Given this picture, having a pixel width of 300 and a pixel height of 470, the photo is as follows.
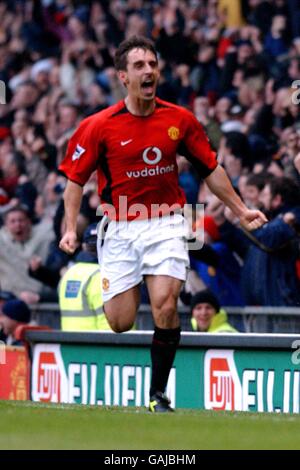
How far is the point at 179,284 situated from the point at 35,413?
1.46 metres

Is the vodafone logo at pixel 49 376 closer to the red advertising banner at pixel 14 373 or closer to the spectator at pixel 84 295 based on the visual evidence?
the red advertising banner at pixel 14 373

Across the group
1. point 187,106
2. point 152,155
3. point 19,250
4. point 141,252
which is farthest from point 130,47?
point 187,106

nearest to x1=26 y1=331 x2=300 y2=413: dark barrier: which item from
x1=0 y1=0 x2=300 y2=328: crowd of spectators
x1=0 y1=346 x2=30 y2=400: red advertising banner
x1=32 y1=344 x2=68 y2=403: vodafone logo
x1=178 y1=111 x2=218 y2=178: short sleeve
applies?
x1=32 y1=344 x2=68 y2=403: vodafone logo

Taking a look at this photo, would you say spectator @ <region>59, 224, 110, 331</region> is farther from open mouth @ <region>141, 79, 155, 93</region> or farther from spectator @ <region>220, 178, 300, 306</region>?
open mouth @ <region>141, 79, 155, 93</region>

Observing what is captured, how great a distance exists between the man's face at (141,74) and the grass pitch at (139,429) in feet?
7.33

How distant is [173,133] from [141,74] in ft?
1.56

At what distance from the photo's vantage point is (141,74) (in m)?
10.9

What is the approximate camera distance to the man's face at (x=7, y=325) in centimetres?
1505

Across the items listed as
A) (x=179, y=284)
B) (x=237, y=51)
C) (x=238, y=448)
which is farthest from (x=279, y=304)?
(x=237, y=51)

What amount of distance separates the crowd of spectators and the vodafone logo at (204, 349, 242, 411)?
1136mm

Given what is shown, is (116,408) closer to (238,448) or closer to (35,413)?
(35,413)

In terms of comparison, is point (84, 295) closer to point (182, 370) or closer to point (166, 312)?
point (182, 370)

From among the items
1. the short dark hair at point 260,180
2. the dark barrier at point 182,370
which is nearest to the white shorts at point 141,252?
the dark barrier at point 182,370

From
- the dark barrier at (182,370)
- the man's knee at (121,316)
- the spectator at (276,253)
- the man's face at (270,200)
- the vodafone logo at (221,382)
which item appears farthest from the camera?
the man's face at (270,200)
